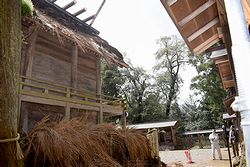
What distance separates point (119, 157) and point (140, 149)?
1.05m

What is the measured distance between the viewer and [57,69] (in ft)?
31.1

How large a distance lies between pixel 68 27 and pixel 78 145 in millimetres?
6234

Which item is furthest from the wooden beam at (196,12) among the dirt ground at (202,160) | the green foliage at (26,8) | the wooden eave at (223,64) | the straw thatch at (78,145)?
the dirt ground at (202,160)

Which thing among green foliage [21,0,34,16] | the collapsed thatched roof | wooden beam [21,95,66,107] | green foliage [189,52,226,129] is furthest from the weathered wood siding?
green foliage [189,52,226,129]

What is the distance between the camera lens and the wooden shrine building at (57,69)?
7680 millimetres

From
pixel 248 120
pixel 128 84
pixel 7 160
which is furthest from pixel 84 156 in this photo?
pixel 128 84

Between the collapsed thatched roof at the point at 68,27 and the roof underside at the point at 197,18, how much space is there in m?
5.02

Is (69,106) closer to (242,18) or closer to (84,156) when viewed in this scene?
(84,156)

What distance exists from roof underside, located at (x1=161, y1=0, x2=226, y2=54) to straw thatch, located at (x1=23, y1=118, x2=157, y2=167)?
338 cm

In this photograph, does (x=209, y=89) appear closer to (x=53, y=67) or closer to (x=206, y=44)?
(x=53, y=67)

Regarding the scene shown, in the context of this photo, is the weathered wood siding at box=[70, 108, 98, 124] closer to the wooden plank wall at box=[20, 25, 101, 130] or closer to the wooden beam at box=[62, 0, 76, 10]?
the wooden plank wall at box=[20, 25, 101, 130]

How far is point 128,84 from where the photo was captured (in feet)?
115

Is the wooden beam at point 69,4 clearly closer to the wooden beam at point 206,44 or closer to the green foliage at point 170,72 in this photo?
the wooden beam at point 206,44

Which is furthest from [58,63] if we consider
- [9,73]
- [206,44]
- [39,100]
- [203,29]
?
[9,73]
